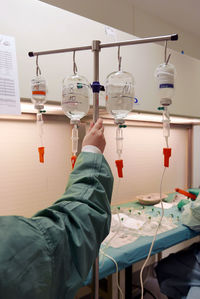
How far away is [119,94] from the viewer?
0.75 meters

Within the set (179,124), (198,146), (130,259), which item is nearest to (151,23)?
(179,124)

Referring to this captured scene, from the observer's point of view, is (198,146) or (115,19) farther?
(198,146)

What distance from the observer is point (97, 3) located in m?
2.04

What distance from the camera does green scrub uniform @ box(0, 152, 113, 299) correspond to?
0.43 m

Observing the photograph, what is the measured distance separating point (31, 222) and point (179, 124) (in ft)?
7.60

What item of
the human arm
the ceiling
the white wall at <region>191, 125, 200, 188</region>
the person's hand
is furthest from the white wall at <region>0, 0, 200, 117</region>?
the white wall at <region>191, 125, 200, 188</region>

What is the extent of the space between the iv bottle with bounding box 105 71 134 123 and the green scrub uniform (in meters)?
0.20

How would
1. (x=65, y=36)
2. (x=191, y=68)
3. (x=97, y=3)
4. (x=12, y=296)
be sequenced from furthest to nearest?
(x=97, y=3), (x=191, y=68), (x=65, y=36), (x=12, y=296)

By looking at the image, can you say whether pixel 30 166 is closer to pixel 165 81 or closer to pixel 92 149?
pixel 92 149

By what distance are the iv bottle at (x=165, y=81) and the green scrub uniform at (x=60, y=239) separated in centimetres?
33

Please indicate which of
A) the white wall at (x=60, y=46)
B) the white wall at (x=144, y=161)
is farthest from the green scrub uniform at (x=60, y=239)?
the white wall at (x=144, y=161)

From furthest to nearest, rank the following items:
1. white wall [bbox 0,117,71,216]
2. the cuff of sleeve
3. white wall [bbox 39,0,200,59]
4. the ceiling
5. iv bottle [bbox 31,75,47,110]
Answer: the ceiling
white wall [bbox 39,0,200,59]
white wall [bbox 0,117,71,216]
iv bottle [bbox 31,75,47,110]
the cuff of sleeve

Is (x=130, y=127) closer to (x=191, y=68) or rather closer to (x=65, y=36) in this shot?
(x=191, y=68)

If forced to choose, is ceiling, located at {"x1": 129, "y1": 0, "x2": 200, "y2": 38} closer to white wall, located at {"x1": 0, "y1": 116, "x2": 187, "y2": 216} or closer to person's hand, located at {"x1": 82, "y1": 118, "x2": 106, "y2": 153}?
white wall, located at {"x1": 0, "y1": 116, "x2": 187, "y2": 216}
